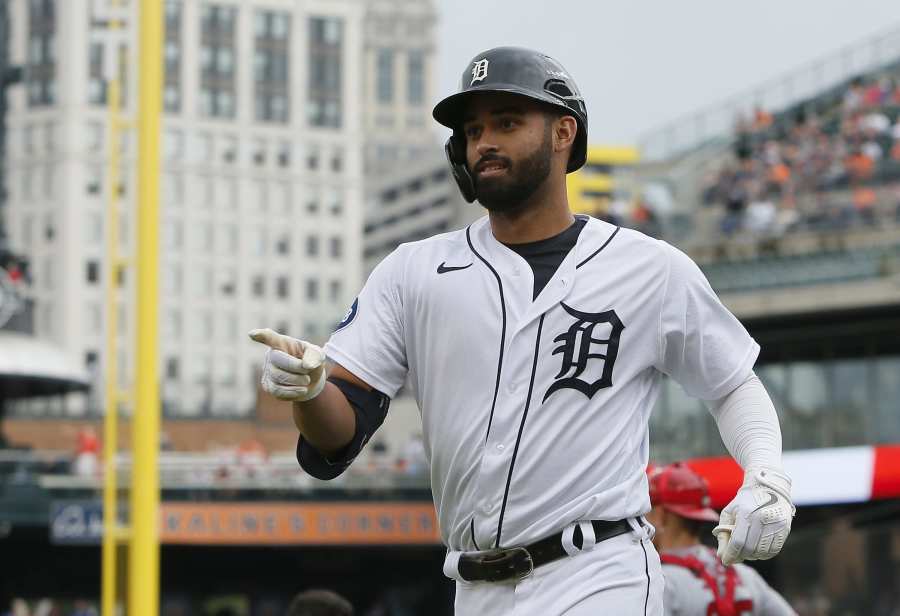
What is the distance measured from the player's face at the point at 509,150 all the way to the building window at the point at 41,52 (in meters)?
110

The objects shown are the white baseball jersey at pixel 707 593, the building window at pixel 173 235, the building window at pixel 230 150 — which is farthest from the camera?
the building window at pixel 230 150

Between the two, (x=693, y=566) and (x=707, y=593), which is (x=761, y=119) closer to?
(x=693, y=566)

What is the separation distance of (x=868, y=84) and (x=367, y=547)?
1248 centimetres

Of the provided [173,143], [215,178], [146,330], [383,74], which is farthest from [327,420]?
[383,74]

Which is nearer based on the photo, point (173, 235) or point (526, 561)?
point (526, 561)

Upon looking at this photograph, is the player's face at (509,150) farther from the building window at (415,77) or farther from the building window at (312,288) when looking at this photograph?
the building window at (415,77)

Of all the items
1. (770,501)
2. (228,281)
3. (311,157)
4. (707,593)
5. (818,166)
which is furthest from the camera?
(311,157)

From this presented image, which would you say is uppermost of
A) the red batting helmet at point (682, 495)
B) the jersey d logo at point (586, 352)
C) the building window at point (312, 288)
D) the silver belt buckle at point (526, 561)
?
the jersey d logo at point (586, 352)

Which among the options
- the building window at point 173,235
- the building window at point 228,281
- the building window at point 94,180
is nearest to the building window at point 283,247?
the building window at point 228,281

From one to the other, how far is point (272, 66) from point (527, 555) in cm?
11665

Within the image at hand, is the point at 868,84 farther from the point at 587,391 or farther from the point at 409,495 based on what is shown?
the point at 587,391

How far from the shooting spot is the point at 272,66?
11938cm

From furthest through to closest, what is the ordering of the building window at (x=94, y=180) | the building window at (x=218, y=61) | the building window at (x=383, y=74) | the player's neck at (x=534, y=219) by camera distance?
the building window at (x=383, y=74) → the building window at (x=218, y=61) → the building window at (x=94, y=180) → the player's neck at (x=534, y=219)

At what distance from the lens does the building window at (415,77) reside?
163m
